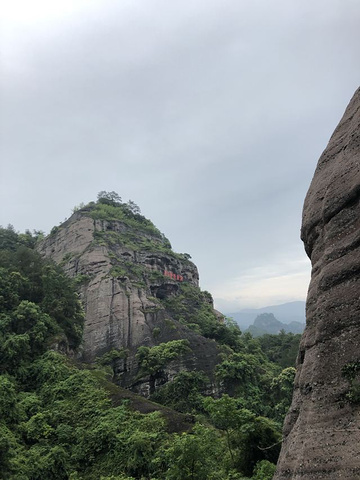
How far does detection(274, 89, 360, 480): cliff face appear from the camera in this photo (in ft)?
17.9

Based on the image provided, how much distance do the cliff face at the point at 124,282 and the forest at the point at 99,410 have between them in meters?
2.08

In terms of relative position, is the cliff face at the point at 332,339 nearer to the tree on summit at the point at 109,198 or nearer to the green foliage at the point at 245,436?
the green foliage at the point at 245,436

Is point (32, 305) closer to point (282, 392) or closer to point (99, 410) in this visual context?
point (99, 410)

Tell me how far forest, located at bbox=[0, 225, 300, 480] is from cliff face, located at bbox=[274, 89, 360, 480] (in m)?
5.88

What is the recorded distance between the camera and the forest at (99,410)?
14.0 m

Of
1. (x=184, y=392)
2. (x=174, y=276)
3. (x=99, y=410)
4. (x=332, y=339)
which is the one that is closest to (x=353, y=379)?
(x=332, y=339)

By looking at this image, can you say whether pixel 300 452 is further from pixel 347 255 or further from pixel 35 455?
pixel 35 455

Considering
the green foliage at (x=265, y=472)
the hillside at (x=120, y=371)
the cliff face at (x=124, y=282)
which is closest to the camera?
the green foliage at (x=265, y=472)

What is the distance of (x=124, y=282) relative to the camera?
1752 inches

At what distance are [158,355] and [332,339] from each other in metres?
28.0

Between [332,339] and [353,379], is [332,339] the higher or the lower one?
the higher one

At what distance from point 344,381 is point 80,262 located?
44.6 meters

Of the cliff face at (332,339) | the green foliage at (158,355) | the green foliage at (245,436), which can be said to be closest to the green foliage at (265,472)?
the green foliage at (245,436)

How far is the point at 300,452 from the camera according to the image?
19.2ft
